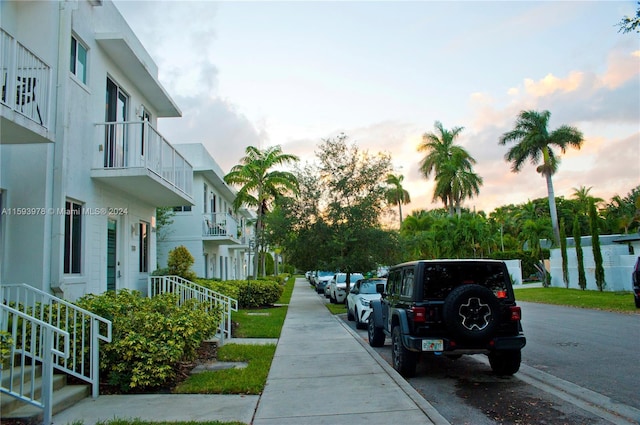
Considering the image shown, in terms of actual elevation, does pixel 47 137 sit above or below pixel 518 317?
above

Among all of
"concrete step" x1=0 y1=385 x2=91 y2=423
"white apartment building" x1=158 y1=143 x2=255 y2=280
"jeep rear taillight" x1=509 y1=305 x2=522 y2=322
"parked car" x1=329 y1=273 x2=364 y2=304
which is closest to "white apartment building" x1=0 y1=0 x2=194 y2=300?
"concrete step" x1=0 y1=385 x2=91 y2=423

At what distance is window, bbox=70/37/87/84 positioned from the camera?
32.9 ft

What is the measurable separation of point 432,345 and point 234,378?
3007mm

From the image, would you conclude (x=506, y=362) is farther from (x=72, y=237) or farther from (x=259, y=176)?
(x=259, y=176)

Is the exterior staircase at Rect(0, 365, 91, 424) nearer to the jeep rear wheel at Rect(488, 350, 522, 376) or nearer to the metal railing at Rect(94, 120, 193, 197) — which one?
the metal railing at Rect(94, 120, 193, 197)

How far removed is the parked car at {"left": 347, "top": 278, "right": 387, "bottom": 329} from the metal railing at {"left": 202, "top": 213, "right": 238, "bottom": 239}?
35.9ft

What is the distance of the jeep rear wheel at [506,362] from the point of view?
757 cm

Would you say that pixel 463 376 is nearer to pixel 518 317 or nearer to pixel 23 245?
pixel 518 317

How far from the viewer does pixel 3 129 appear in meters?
6.93

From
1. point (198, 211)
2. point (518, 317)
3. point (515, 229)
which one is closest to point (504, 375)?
point (518, 317)

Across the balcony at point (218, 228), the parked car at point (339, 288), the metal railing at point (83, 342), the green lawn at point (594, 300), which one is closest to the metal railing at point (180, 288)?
the metal railing at point (83, 342)

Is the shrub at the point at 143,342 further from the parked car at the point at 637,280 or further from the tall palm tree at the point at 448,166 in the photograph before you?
the tall palm tree at the point at 448,166

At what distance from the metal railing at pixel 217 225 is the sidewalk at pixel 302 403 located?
1707 centimetres

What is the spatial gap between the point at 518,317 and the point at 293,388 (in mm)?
3487
